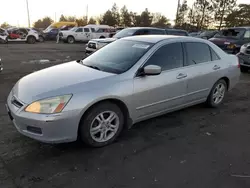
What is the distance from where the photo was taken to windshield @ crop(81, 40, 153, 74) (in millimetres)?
3846

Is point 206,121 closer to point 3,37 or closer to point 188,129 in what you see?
point 188,129

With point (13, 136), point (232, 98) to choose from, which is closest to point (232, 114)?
point (232, 98)

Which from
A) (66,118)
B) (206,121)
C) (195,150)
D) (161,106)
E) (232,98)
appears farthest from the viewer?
(232,98)

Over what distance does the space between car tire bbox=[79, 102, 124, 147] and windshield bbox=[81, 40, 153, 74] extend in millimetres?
608

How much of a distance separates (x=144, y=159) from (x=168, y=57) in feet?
5.97

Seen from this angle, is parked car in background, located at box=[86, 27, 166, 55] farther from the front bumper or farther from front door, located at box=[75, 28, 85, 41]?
front door, located at box=[75, 28, 85, 41]

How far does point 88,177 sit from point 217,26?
143ft

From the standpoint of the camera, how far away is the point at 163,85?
13.1 ft

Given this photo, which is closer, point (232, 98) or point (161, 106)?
point (161, 106)

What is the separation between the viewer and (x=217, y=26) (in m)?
41.5

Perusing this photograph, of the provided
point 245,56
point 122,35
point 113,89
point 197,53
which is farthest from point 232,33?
point 113,89

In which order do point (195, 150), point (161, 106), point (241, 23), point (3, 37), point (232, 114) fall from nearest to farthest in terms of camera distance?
point (195, 150) → point (161, 106) → point (232, 114) → point (3, 37) → point (241, 23)

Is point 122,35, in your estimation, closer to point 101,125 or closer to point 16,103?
point 101,125

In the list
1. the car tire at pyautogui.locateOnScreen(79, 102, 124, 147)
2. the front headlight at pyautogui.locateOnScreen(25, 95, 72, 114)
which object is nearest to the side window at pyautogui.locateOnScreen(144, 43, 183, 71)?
the car tire at pyautogui.locateOnScreen(79, 102, 124, 147)
